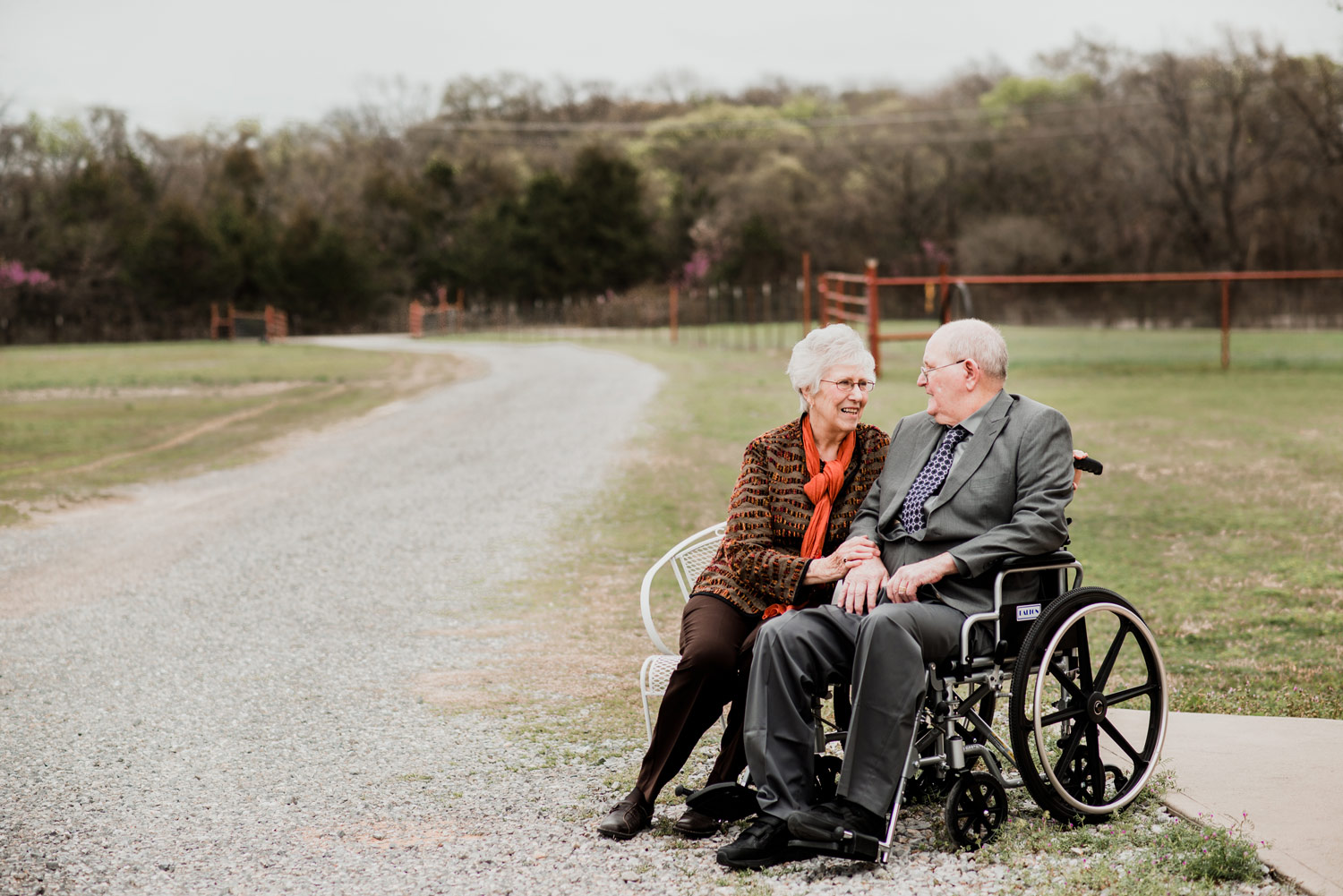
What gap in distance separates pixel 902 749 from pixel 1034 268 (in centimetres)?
5025

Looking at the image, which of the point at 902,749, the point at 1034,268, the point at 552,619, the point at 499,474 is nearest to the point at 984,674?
the point at 902,749

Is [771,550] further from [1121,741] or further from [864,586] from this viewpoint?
[1121,741]

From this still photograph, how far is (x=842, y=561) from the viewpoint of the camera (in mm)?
3738

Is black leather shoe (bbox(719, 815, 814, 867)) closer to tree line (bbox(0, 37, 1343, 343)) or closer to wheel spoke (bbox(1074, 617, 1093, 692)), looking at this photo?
wheel spoke (bbox(1074, 617, 1093, 692))

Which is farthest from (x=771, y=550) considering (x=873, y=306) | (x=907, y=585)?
(x=873, y=306)

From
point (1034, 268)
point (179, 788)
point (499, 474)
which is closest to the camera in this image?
point (179, 788)

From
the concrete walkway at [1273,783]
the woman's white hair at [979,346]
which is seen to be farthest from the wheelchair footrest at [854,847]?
the woman's white hair at [979,346]

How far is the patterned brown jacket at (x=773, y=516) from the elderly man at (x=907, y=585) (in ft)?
0.31

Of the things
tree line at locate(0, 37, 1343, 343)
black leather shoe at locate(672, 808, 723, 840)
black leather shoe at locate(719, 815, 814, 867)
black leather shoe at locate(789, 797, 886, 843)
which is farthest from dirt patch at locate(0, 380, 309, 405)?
tree line at locate(0, 37, 1343, 343)

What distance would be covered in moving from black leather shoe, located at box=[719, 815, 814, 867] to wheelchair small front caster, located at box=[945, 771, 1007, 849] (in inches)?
16.1

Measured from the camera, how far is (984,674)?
3561mm

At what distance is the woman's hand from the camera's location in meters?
3.70

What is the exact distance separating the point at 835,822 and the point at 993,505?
1023 millimetres

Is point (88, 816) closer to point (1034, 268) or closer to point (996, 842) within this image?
point (996, 842)
